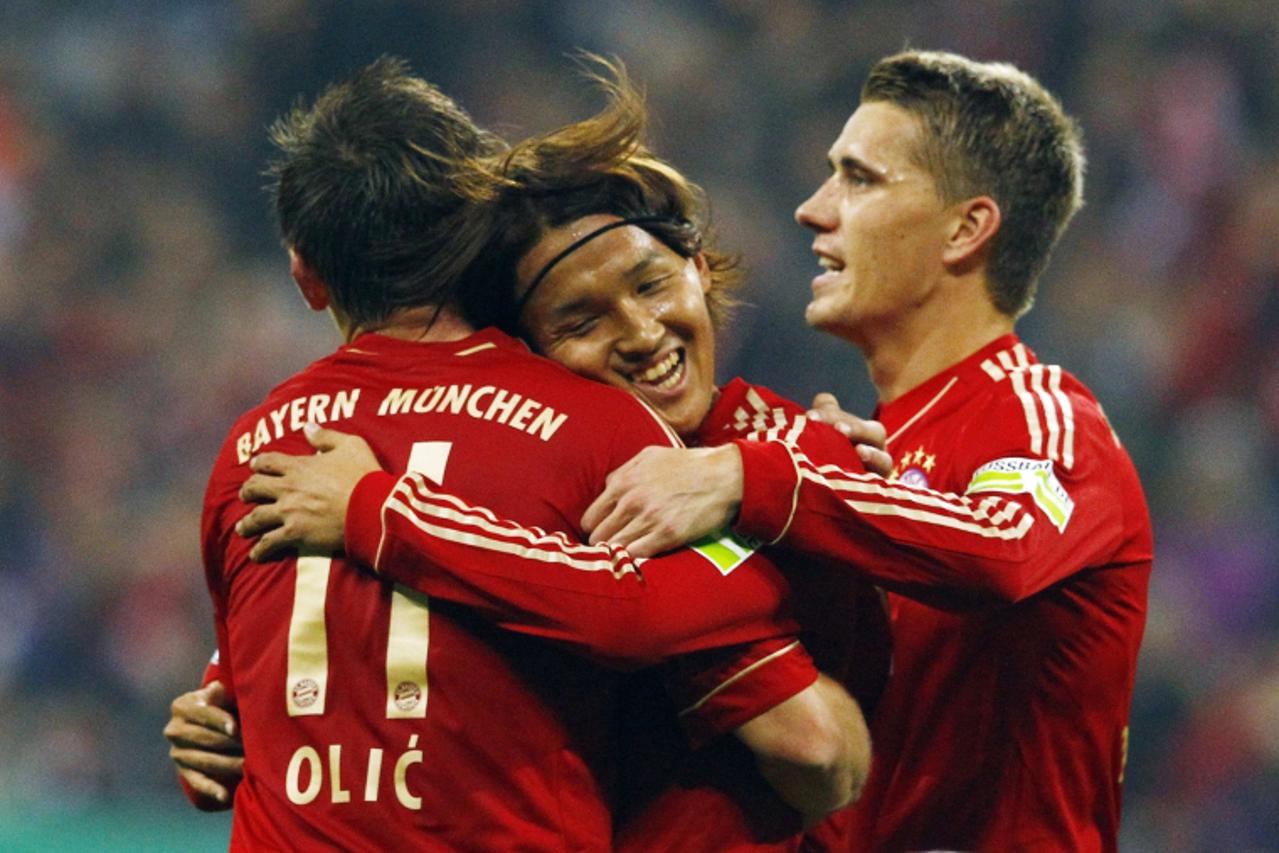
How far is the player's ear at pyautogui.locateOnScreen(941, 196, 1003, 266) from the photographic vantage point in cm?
370

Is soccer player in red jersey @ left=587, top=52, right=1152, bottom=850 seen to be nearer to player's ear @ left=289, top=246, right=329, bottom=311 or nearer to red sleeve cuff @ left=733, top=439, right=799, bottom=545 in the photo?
red sleeve cuff @ left=733, top=439, right=799, bottom=545

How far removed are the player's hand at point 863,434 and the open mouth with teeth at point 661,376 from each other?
242 mm

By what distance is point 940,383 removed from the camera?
356 centimetres

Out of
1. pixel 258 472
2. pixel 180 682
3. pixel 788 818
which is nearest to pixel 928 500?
pixel 788 818

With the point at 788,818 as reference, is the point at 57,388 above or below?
above

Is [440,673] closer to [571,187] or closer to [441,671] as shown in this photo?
[441,671]

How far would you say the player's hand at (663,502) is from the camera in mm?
2424

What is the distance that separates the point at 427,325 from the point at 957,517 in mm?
892

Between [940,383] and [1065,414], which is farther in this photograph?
[940,383]

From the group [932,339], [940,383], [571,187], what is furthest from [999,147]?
[571,187]

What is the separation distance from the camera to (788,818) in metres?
2.59

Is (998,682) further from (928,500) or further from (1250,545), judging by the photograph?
(1250,545)

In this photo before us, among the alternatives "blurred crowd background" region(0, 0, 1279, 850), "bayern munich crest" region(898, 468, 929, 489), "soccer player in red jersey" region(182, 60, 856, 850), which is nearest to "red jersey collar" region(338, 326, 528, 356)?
"soccer player in red jersey" region(182, 60, 856, 850)

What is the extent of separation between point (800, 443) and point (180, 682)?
19.2 ft
